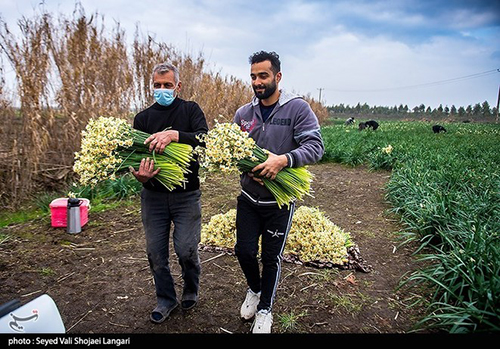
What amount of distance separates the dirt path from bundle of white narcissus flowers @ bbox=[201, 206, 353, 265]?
182mm

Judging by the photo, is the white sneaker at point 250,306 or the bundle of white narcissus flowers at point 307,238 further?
the bundle of white narcissus flowers at point 307,238

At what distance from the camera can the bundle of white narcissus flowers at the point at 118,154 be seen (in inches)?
92.5

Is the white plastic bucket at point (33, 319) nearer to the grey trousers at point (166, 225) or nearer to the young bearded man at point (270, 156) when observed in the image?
the grey trousers at point (166, 225)

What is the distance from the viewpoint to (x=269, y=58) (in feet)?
8.21

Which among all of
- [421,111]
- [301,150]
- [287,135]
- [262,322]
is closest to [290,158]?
[301,150]

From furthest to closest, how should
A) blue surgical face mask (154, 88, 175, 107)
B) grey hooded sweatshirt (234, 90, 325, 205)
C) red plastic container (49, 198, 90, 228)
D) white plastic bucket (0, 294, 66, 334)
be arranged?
red plastic container (49, 198, 90, 228) < blue surgical face mask (154, 88, 175, 107) < grey hooded sweatshirt (234, 90, 325, 205) < white plastic bucket (0, 294, 66, 334)

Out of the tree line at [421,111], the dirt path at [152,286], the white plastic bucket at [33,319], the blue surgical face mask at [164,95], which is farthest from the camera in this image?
the tree line at [421,111]

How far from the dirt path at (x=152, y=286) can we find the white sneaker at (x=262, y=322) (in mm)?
168

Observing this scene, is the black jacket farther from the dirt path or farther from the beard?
the dirt path

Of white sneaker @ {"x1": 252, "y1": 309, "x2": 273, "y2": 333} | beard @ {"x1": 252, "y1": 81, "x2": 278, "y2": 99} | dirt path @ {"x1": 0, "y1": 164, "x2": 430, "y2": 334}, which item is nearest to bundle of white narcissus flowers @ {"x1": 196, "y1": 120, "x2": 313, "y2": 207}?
beard @ {"x1": 252, "y1": 81, "x2": 278, "y2": 99}

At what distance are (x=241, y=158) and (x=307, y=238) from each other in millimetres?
2000

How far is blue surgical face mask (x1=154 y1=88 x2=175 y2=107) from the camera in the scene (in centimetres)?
257

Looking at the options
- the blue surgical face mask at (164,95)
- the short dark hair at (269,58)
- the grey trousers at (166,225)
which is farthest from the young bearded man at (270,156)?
the blue surgical face mask at (164,95)
